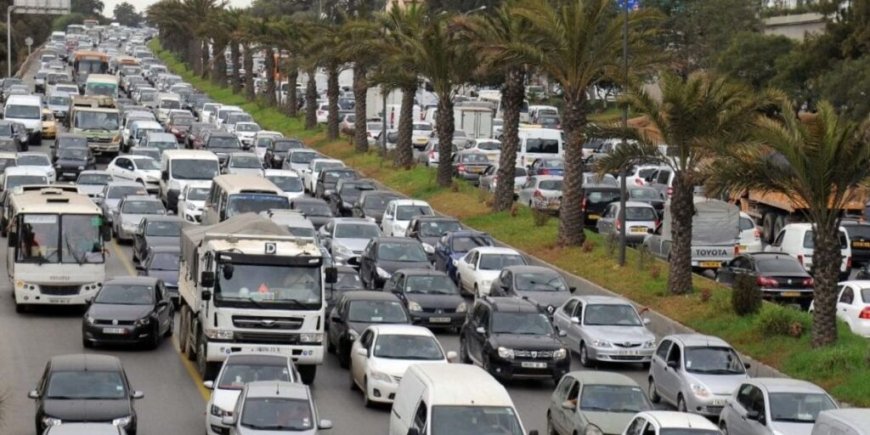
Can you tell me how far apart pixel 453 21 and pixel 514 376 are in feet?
78.5

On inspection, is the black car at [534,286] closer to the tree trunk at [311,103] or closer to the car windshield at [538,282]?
the car windshield at [538,282]

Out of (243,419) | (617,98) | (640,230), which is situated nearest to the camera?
(243,419)

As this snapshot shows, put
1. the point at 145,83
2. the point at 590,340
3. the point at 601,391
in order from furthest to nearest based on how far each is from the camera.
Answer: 1. the point at 145,83
2. the point at 590,340
3. the point at 601,391

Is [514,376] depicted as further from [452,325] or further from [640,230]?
[640,230]

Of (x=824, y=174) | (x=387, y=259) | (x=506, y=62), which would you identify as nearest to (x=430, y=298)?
(x=387, y=259)

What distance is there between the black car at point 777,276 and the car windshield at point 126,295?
13.5 metres

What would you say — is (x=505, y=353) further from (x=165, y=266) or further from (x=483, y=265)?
(x=165, y=266)

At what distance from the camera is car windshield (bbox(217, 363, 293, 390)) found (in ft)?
77.9

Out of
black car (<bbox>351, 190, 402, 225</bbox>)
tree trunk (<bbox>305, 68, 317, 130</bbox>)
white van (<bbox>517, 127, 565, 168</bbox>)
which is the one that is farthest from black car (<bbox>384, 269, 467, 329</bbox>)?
tree trunk (<bbox>305, 68, 317, 130</bbox>)

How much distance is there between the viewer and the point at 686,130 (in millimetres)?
36188

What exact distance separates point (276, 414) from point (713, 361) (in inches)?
351

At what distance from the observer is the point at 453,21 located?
167 feet

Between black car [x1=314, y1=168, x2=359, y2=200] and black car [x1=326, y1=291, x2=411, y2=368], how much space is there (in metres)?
25.2

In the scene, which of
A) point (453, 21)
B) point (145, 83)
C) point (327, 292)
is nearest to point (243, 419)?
point (327, 292)
